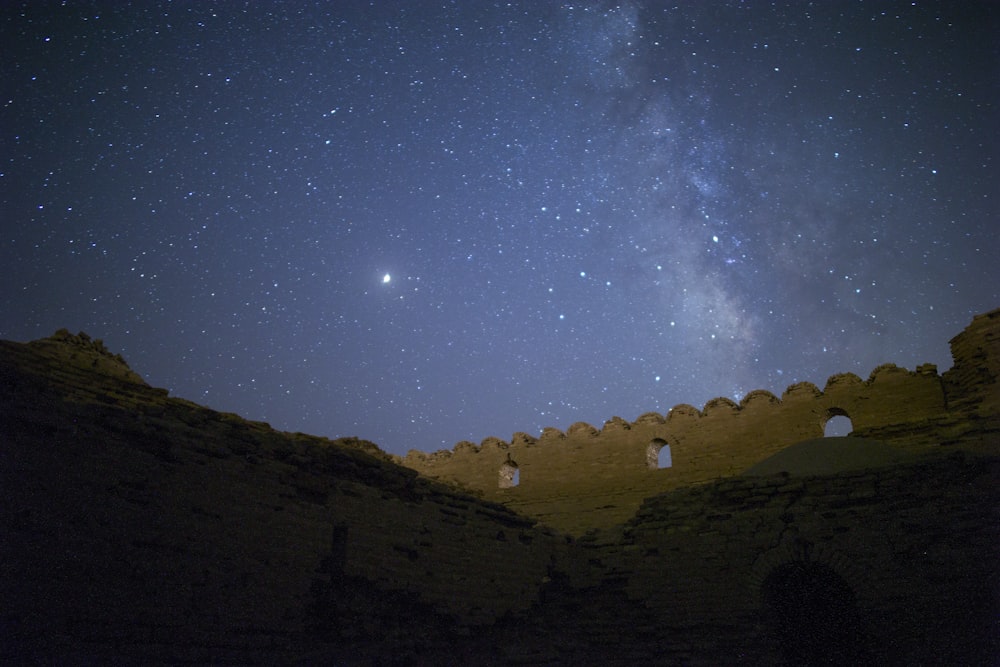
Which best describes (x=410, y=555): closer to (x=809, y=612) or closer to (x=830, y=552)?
(x=830, y=552)

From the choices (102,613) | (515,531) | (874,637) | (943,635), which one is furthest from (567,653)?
(102,613)

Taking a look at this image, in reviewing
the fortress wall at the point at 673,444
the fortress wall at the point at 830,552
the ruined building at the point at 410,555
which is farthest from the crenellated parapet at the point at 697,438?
the fortress wall at the point at 830,552

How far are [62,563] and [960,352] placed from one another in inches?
721

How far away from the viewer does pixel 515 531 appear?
33.7 feet

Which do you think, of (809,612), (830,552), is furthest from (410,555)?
(809,612)

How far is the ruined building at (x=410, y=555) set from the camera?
6250mm

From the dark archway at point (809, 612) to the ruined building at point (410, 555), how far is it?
0.11 feet

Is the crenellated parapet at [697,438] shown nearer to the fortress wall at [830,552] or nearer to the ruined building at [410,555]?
the ruined building at [410,555]

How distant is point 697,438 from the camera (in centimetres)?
1820

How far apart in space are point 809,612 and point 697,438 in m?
9.11

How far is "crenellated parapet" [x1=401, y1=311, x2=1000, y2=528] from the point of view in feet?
50.2

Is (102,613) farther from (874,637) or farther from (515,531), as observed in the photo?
(874,637)

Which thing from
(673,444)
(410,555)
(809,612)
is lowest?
(809,612)

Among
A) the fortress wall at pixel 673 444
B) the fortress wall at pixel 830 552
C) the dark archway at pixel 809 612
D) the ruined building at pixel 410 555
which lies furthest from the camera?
the fortress wall at pixel 673 444
